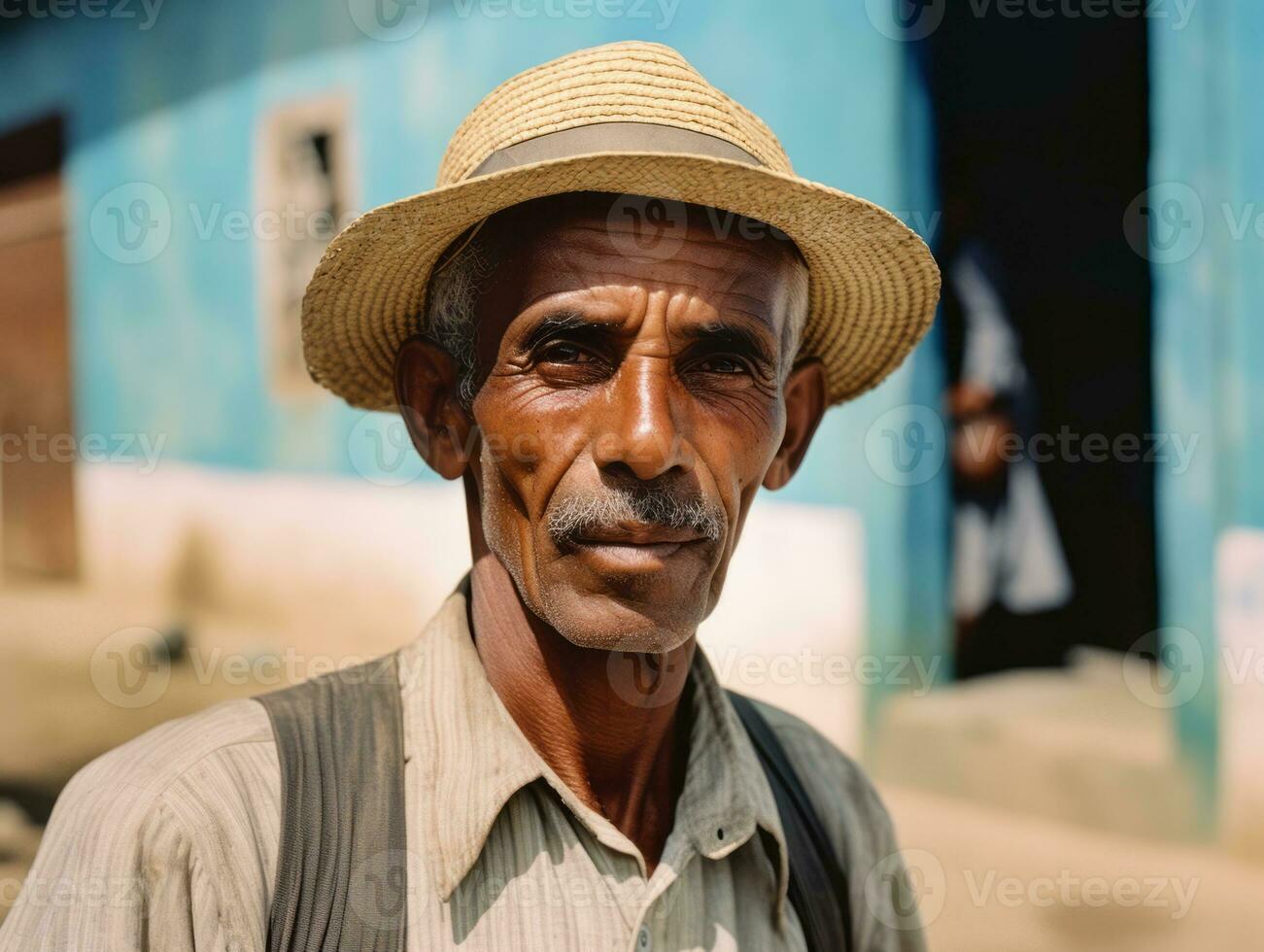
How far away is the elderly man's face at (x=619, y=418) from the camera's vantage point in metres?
1.81

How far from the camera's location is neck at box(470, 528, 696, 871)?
197 cm

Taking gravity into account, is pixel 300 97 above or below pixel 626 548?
above

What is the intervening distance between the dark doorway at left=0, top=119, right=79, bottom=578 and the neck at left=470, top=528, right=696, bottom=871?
5931 millimetres

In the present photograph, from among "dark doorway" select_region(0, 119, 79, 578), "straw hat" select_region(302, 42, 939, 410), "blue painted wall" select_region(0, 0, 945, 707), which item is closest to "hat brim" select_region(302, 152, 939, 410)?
"straw hat" select_region(302, 42, 939, 410)

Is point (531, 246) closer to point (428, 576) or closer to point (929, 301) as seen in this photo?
point (929, 301)

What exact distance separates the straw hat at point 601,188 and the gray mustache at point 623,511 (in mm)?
455

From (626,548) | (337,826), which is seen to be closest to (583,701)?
(626,548)

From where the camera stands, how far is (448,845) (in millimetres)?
1716

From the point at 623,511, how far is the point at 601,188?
48 centimetres

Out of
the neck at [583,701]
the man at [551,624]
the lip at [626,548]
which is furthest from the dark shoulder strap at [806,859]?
the lip at [626,548]

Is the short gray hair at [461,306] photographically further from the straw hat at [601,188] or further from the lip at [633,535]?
the lip at [633,535]

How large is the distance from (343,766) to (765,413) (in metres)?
0.85

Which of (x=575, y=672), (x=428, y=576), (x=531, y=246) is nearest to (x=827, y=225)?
(x=531, y=246)

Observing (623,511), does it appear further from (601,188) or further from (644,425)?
(601,188)
